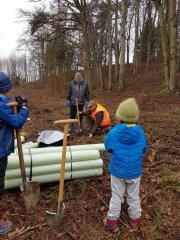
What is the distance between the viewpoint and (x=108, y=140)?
3.46 metres

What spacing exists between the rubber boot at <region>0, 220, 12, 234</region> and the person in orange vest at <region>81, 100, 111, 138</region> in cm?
378

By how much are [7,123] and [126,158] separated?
61.2 inches

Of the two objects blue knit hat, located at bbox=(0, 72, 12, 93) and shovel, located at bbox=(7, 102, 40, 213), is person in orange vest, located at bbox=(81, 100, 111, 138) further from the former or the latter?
blue knit hat, located at bbox=(0, 72, 12, 93)

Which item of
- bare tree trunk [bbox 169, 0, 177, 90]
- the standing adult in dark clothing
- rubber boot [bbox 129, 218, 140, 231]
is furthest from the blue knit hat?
bare tree trunk [bbox 169, 0, 177, 90]

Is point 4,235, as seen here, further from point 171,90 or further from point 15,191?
point 171,90

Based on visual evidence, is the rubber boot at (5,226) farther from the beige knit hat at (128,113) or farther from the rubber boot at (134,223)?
the beige knit hat at (128,113)

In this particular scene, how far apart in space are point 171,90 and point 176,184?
10.5 meters

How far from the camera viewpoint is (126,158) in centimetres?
339

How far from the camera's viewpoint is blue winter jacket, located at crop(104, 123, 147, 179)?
3.35 m

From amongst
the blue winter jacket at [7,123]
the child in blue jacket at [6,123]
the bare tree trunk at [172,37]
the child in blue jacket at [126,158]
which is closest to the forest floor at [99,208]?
the child in blue jacket at [126,158]

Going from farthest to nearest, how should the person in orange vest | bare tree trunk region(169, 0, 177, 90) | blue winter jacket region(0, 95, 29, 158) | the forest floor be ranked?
1. bare tree trunk region(169, 0, 177, 90)
2. the person in orange vest
3. the forest floor
4. blue winter jacket region(0, 95, 29, 158)

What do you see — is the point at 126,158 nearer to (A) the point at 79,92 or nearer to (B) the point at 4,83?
(B) the point at 4,83

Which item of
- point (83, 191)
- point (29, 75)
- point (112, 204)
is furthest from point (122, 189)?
point (29, 75)

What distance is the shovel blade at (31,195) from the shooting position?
377cm
